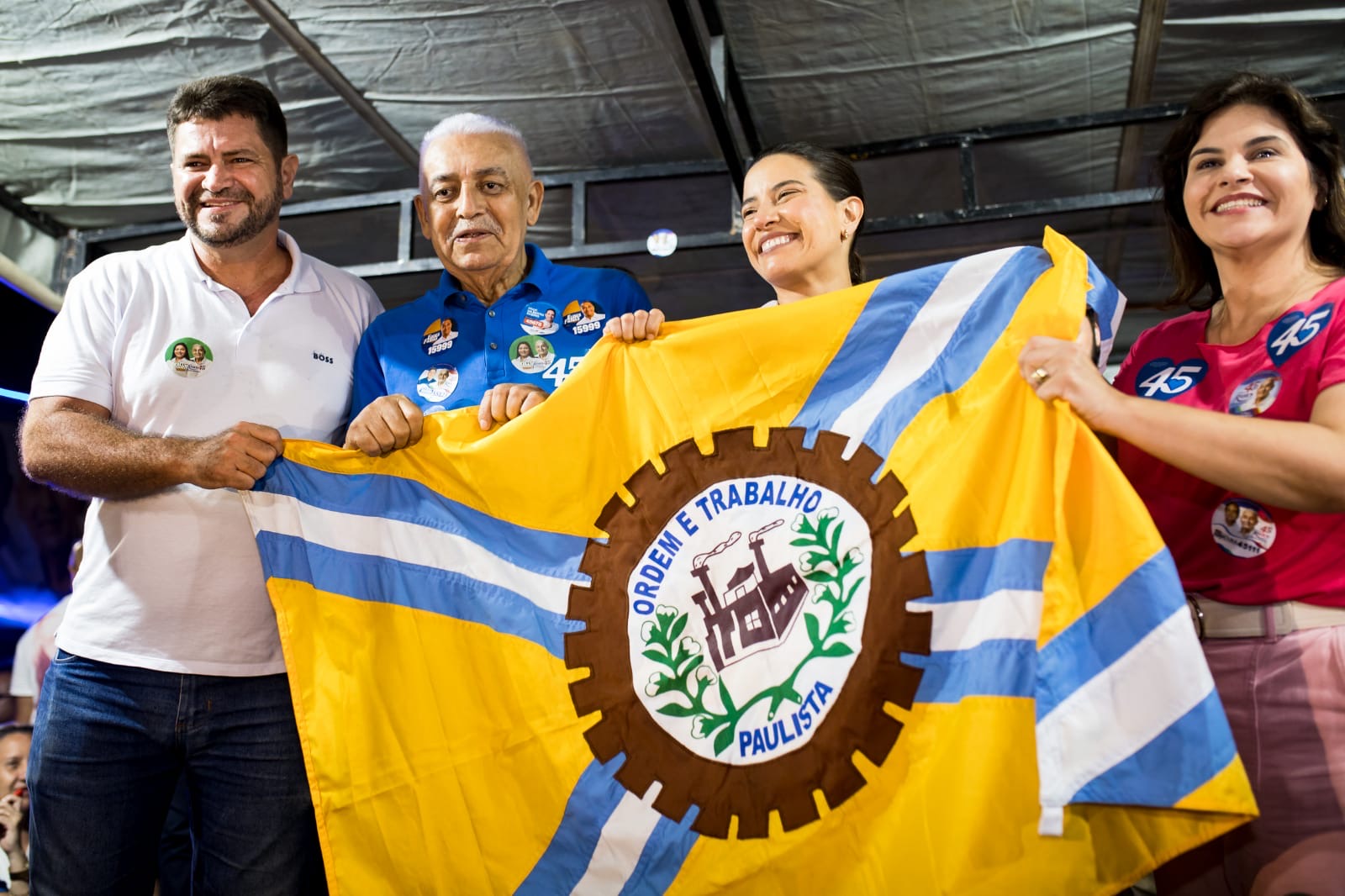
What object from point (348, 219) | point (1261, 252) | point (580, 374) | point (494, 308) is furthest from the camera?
point (348, 219)

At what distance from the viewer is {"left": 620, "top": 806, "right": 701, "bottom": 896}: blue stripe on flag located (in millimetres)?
1751

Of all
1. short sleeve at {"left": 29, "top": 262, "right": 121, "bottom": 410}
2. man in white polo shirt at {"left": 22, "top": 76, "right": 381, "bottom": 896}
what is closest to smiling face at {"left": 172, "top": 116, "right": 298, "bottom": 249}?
man in white polo shirt at {"left": 22, "top": 76, "right": 381, "bottom": 896}

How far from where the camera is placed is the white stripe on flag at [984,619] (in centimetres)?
161

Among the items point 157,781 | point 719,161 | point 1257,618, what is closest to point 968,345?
point 1257,618

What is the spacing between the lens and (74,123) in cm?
432

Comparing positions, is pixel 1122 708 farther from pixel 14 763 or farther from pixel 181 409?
pixel 14 763

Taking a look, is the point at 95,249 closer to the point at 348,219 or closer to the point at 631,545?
the point at 348,219

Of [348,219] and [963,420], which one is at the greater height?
[348,219]

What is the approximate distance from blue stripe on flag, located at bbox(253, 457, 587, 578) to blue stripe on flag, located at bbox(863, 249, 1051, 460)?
2.07ft

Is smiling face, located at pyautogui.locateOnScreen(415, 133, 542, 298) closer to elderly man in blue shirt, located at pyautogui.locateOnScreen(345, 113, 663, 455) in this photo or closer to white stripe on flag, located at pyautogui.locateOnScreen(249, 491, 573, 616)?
elderly man in blue shirt, located at pyautogui.locateOnScreen(345, 113, 663, 455)

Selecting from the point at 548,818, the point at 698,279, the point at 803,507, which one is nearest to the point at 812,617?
the point at 803,507

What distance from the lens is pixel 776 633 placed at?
1787mm

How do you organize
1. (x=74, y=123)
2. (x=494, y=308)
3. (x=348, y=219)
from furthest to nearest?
(x=348, y=219)
(x=74, y=123)
(x=494, y=308)

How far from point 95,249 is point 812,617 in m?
4.90
